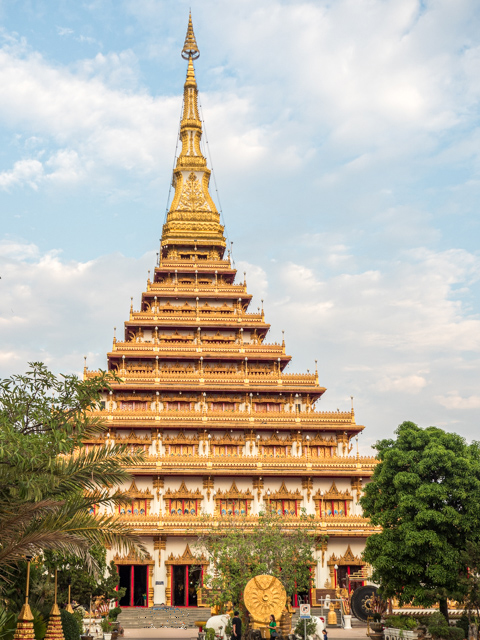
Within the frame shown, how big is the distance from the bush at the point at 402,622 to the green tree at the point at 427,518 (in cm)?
98

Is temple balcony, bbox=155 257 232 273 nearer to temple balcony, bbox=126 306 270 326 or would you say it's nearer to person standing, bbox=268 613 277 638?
temple balcony, bbox=126 306 270 326

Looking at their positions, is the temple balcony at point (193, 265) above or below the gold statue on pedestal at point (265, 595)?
above

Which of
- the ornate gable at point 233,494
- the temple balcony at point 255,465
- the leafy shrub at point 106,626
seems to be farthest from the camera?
the ornate gable at point 233,494

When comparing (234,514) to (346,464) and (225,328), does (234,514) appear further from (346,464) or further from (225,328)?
(225,328)

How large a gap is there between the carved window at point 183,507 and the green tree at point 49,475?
32.4 meters

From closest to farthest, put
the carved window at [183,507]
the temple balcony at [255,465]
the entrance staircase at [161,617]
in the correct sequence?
1. the entrance staircase at [161,617]
2. the temple balcony at [255,465]
3. the carved window at [183,507]

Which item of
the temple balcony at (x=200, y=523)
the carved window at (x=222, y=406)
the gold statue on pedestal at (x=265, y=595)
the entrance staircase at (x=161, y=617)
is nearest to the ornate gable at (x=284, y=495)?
the temple balcony at (x=200, y=523)

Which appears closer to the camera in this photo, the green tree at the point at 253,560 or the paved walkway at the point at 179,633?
the green tree at the point at 253,560

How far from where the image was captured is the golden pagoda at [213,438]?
5516 cm

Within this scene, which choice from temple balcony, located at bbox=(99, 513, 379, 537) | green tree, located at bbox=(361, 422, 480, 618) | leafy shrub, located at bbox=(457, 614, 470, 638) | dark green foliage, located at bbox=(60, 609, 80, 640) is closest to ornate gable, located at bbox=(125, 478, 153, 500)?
temple balcony, located at bbox=(99, 513, 379, 537)

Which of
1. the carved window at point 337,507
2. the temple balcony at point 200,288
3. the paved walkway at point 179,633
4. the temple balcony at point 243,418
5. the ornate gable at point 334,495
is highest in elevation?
the temple balcony at point 200,288

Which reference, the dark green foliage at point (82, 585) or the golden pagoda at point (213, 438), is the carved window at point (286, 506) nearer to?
the golden pagoda at point (213, 438)

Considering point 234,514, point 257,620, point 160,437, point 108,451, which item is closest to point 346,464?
point 234,514

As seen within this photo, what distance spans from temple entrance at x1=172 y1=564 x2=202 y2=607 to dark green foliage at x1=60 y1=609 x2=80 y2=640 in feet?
81.6
